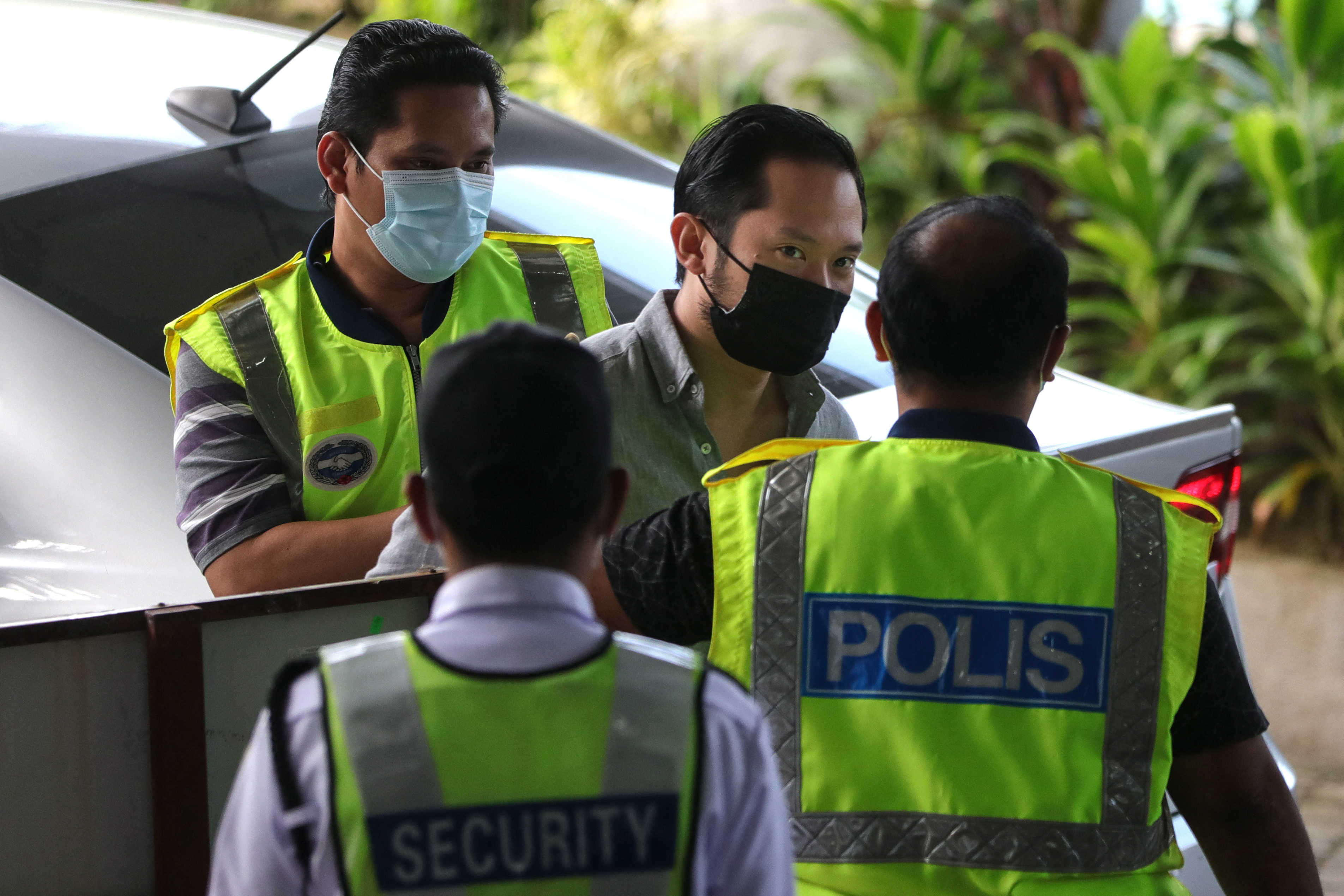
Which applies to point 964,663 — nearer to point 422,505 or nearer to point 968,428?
point 968,428

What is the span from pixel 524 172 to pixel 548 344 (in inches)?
68.0

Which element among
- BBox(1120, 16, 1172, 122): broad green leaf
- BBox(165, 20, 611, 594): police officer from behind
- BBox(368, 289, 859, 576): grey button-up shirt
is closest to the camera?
BBox(368, 289, 859, 576): grey button-up shirt

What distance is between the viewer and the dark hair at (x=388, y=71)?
2.25 meters

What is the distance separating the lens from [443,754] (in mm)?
1040

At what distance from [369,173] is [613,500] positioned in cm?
129

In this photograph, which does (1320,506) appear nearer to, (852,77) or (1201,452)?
(852,77)

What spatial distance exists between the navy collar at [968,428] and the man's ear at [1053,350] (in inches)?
3.1

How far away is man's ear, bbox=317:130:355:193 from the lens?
2.31 metres

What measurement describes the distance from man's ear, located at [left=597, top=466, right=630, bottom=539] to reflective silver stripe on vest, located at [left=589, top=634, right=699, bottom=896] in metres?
0.12

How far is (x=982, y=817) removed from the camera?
1.35 meters

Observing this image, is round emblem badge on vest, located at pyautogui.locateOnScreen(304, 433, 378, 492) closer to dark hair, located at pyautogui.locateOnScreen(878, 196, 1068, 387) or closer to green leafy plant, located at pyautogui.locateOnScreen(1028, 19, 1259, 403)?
dark hair, located at pyautogui.locateOnScreen(878, 196, 1068, 387)

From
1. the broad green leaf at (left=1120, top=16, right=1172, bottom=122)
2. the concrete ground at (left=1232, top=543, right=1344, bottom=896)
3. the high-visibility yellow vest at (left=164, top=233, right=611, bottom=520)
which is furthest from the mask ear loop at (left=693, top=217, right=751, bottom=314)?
the broad green leaf at (left=1120, top=16, right=1172, bottom=122)

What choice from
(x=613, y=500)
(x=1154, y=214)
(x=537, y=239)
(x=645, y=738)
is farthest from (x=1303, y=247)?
(x=645, y=738)

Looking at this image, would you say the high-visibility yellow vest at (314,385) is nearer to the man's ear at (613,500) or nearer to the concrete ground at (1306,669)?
the man's ear at (613,500)
